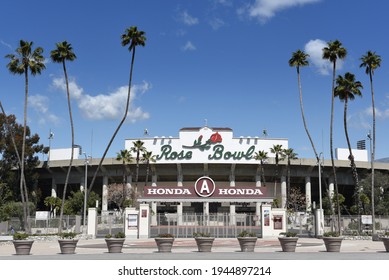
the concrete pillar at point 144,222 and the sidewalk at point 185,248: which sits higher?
the concrete pillar at point 144,222

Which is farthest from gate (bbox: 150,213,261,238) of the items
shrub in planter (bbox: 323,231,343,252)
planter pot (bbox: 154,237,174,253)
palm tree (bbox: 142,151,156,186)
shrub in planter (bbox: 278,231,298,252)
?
palm tree (bbox: 142,151,156,186)

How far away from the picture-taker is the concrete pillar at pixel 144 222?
4038 centimetres

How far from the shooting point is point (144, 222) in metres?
40.6

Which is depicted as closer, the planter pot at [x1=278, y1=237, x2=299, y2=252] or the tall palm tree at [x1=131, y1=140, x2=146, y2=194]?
the planter pot at [x1=278, y1=237, x2=299, y2=252]

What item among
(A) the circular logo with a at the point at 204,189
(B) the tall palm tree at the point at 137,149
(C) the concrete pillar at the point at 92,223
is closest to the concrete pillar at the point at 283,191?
(B) the tall palm tree at the point at 137,149

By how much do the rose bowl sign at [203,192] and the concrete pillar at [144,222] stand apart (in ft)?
11.7

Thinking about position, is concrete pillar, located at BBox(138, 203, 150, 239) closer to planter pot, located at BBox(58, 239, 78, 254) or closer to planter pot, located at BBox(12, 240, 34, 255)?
planter pot, located at BBox(58, 239, 78, 254)

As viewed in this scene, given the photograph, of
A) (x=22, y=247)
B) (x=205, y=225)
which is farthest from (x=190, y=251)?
(x=205, y=225)

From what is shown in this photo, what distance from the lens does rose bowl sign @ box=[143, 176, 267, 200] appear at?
145 ft

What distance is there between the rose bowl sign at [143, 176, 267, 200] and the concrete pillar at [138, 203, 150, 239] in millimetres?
3577

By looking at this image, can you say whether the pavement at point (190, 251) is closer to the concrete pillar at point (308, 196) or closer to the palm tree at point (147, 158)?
the palm tree at point (147, 158)
